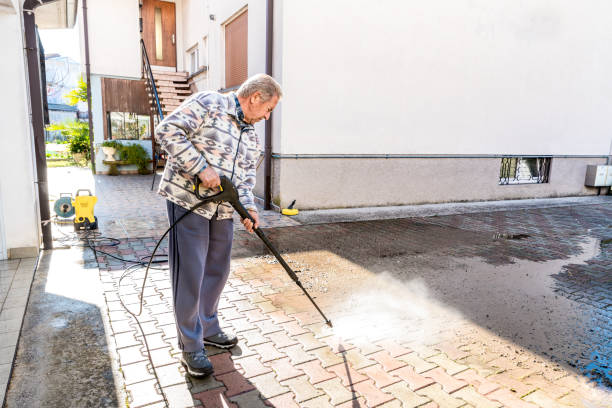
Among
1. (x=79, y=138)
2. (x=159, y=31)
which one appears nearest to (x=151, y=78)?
(x=159, y=31)

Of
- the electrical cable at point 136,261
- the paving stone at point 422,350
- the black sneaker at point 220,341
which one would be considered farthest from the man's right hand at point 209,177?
the paving stone at point 422,350

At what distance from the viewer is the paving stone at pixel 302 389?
2.51 metres

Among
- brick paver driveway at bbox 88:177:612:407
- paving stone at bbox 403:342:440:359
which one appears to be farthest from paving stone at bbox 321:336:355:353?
paving stone at bbox 403:342:440:359

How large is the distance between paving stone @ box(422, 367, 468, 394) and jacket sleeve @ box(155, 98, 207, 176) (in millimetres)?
2004

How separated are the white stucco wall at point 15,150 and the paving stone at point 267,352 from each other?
3.30 metres

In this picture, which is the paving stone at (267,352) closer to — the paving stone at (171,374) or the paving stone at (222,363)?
the paving stone at (222,363)

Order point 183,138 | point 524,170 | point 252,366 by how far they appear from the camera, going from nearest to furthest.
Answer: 1. point 183,138
2. point 252,366
3. point 524,170

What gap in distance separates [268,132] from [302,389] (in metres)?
5.92

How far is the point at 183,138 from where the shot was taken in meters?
2.37

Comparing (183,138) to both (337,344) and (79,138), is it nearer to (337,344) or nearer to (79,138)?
(337,344)

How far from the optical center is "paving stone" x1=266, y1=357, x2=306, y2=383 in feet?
8.92

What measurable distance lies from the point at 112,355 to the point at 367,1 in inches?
293

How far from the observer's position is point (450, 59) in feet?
29.6

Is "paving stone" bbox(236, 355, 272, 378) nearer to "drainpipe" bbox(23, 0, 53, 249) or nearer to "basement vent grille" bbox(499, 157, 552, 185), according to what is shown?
"drainpipe" bbox(23, 0, 53, 249)
